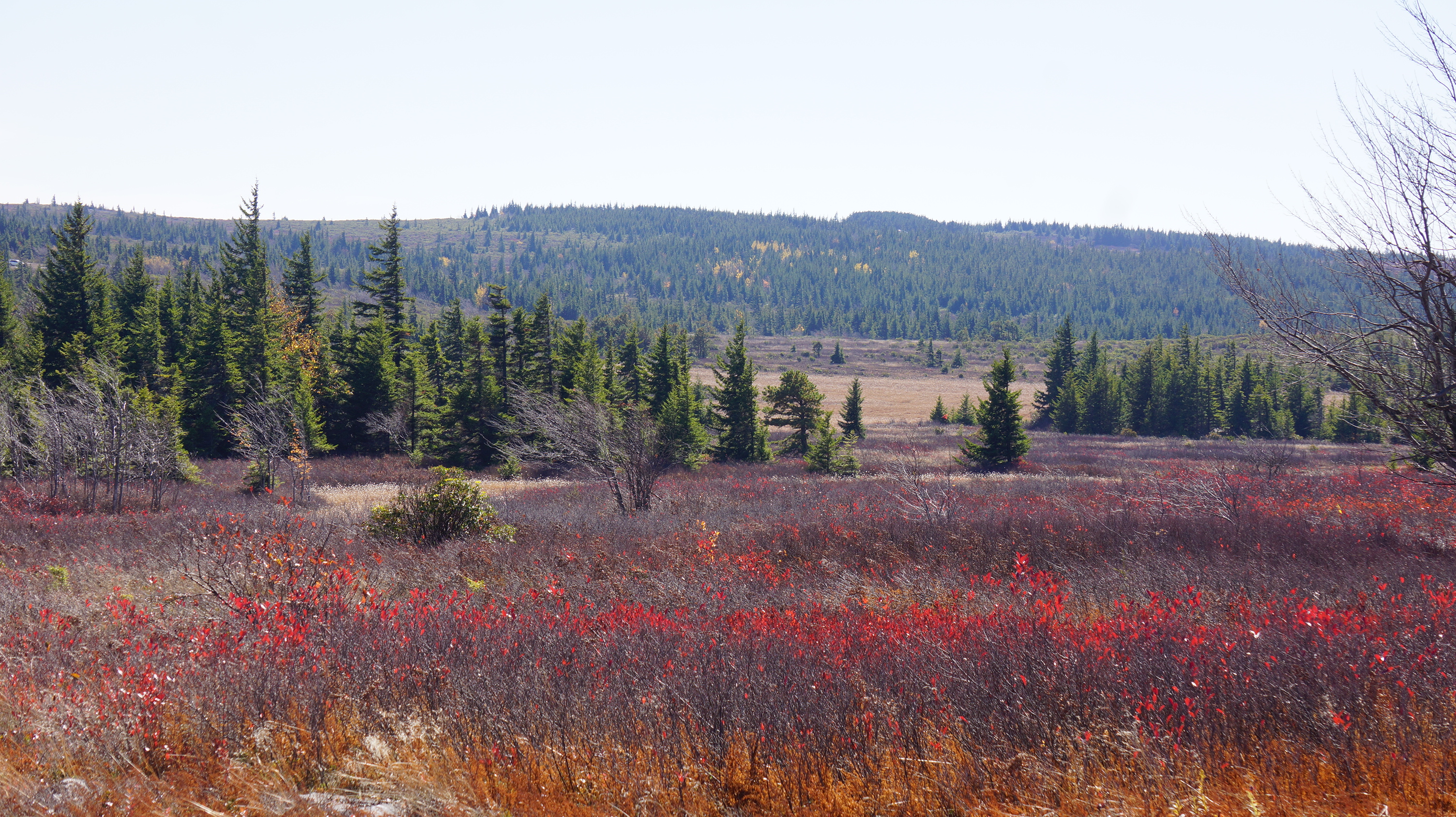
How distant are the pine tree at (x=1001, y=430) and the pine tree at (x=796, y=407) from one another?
729cm

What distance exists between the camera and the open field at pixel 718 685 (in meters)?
3.79

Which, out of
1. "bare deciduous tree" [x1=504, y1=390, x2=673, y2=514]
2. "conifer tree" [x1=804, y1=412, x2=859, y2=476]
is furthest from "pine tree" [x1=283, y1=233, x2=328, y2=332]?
"bare deciduous tree" [x1=504, y1=390, x2=673, y2=514]

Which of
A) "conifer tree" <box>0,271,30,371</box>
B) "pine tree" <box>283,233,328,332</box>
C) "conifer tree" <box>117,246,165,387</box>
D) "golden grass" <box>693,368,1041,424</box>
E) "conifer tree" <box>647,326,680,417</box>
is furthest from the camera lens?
"golden grass" <box>693,368,1041,424</box>

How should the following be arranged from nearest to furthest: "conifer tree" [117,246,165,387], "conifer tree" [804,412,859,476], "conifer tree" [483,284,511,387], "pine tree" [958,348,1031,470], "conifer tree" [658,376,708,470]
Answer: "conifer tree" [804,412,859,476] < "conifer tree" [658,376,708,470] < "pine tree" [958,348,1031,470] < "conifer tree" [483,284,511,387] < "conifer tree" [117,246,165,387]

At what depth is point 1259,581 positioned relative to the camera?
8625mm

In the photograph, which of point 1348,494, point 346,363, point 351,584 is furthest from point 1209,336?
point 351,584

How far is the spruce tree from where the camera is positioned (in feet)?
198

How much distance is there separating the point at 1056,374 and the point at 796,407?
Answer: 38216mm

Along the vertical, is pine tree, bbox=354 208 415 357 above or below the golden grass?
above

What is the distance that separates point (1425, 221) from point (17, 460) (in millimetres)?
A: 26171

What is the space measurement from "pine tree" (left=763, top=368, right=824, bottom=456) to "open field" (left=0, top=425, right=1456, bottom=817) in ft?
76.0

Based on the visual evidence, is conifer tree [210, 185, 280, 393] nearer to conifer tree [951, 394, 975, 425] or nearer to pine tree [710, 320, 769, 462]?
pine tree [710, 320, 769, 462]

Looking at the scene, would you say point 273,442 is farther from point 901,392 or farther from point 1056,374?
point 901,392

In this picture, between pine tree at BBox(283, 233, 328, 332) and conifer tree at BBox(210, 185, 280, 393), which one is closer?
conifer tree at BBox(210, 185, 280, 393)
